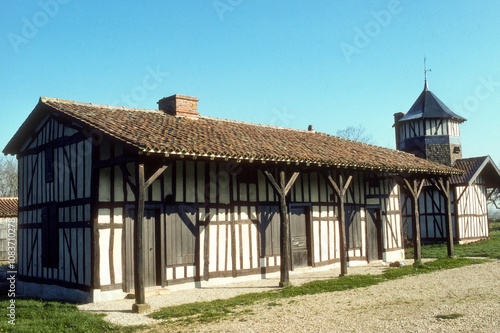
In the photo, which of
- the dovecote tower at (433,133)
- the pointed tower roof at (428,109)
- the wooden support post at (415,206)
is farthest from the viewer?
the pointed tower roof at (428,109)

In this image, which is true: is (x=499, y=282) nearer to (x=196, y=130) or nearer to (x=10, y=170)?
(x=196, y=130)

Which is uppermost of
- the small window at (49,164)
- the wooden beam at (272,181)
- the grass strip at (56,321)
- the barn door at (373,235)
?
the small window at (49,164)

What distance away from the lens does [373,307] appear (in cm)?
825

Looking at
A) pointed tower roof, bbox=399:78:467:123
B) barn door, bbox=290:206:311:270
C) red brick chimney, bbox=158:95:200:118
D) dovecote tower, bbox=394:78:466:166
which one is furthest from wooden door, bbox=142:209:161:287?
pointed tower roof, bbox=399:78:467:123

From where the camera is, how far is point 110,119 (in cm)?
1154

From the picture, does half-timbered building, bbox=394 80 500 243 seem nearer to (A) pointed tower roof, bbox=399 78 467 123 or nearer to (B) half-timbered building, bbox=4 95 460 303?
(A) pointed tower roof, bbox=399 78 467 123

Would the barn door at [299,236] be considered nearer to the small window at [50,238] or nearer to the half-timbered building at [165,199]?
the half-timbered building at [165,199]

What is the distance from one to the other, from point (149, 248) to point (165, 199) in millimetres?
1188

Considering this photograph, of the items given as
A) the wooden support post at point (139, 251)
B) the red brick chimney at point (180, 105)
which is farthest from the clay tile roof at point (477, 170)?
the wooden support post at point (139, 251)

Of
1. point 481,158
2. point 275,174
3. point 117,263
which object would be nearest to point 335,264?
point 275,174

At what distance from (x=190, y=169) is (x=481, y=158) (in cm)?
1892

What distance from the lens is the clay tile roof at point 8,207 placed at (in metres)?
23.7

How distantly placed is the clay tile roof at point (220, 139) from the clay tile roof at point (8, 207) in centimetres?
1112

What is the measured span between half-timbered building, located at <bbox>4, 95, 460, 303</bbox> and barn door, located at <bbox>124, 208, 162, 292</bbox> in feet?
0.08
